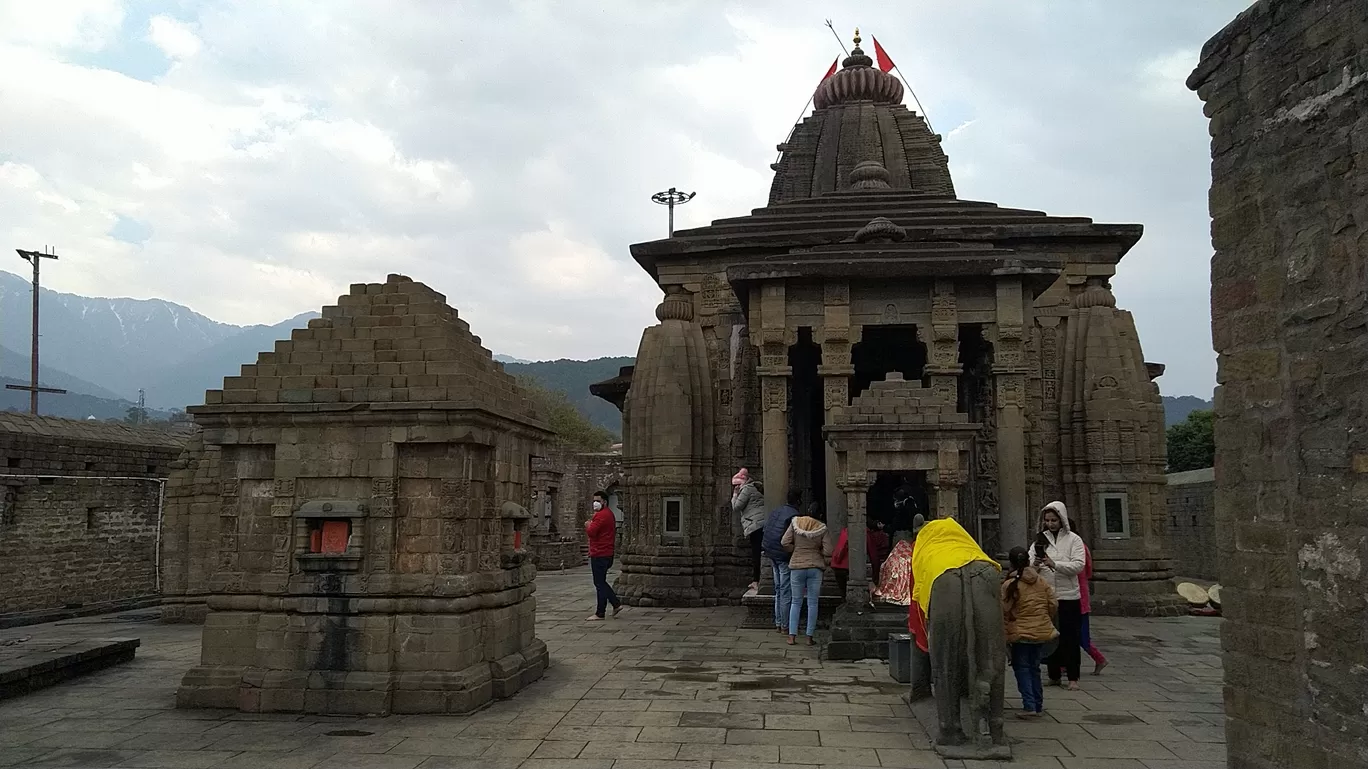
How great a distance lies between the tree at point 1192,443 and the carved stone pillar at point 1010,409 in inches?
1101

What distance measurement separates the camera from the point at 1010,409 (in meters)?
13.7

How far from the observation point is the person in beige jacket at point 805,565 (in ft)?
33.8

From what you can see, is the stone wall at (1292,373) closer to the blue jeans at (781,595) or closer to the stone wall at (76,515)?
→ the blue jeans at (781,595)

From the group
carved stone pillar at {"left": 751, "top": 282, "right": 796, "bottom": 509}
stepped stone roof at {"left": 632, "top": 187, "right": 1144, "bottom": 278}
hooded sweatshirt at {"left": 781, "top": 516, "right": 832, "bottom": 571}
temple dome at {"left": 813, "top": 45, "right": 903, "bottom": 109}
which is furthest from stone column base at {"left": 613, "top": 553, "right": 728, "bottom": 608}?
temple dome at {"left": 813, "top": 45, "right": 903, "bottom": 109}

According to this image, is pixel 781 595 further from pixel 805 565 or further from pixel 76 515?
pixel 76 515

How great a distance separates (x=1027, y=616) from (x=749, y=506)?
24.6 ft

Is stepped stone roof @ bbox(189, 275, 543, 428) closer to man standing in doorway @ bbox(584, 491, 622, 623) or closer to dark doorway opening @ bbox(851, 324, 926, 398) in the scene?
man standing in doorway @ bbox(584, 491, 622, 623)

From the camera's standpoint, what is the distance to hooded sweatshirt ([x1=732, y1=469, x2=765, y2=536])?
13.9m

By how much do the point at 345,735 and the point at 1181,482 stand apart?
2296 centimetres

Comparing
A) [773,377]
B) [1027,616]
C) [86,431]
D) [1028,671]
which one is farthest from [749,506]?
[86,431]

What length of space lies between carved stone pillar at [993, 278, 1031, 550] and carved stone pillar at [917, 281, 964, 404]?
66cm

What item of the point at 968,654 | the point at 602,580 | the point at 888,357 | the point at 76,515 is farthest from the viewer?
the point at 888,357

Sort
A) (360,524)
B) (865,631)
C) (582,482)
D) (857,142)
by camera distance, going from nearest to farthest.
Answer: (360,524)
(865,631)
(857,142)
(582,482)

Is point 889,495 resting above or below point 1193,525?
above
